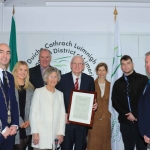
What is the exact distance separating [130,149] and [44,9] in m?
3.39

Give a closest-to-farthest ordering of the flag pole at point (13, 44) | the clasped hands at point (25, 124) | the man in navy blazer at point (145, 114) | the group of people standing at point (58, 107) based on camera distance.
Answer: the group of people standing at point (58, 107) < the man in navy blazer at point (145, 114) < the clasped hands at point (25, 124) < the flag pole at point (13, 44)

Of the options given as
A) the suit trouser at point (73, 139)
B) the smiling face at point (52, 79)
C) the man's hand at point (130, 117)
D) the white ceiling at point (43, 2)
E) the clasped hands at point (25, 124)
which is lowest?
the suit trouser at point (73, 139)

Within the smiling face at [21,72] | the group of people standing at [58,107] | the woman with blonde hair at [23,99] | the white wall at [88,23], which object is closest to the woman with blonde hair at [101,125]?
the group of people standing at [58,107]

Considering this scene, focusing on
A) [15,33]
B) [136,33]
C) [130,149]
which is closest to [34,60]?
[15,33]

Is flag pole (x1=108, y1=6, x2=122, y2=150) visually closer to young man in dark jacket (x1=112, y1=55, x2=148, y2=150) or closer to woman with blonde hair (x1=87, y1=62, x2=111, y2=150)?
woman with blonde hair (x1=87, y1=62, x2=111, y2=150)

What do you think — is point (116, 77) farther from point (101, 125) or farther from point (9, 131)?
point (9, 131)

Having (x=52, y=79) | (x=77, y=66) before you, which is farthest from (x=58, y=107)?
(x=77, y=66)

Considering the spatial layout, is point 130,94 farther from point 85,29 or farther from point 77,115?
point 85,29

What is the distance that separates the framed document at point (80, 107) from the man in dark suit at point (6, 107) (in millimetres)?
1069

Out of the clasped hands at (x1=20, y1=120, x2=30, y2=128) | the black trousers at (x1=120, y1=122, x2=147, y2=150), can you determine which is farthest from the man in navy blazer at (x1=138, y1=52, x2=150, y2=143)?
the clasped hands at (x1=20, y1=120, x2=30, y2=128)

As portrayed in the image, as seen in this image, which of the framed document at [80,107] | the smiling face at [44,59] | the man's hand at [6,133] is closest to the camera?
the man's hand at [6,133]

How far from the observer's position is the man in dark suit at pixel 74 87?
406 cm

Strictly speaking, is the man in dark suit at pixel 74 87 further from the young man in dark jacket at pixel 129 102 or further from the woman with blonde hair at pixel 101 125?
the young man in dark jacket at pixel 129 102

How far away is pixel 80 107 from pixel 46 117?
0.70m
